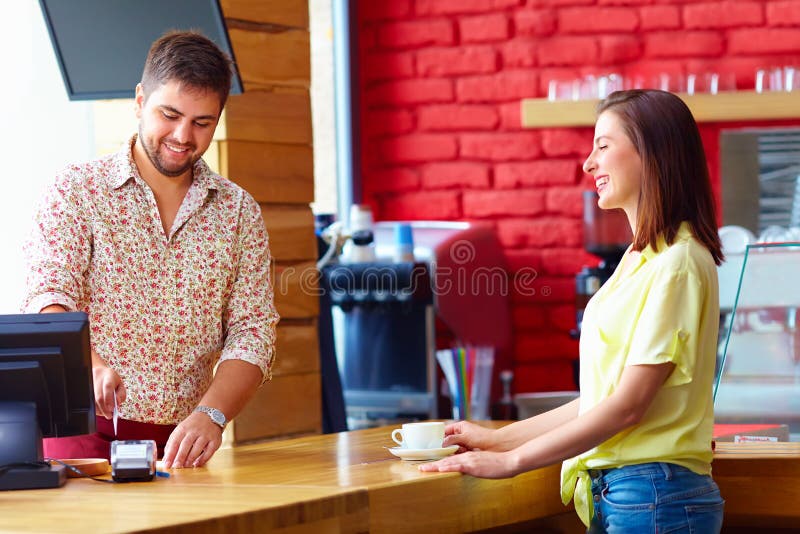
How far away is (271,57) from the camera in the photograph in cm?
330

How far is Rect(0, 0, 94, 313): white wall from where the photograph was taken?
3.09 meters

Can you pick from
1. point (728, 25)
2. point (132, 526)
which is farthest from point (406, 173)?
point (132, 526)

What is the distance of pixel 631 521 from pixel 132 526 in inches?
29.1

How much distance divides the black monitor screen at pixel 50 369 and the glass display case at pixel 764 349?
4.26ft

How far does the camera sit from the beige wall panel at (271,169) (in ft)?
10.4

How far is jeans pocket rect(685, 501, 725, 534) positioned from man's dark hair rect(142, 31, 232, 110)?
1204mm

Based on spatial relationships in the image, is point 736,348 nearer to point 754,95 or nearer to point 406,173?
point 754,95

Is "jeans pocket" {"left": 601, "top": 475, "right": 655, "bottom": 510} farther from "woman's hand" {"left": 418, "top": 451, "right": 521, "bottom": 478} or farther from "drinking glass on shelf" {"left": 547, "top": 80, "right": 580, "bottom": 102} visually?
"drinking glass on shelf" {"left": 547, "top": 80, "right": 580, "bottom": 102}

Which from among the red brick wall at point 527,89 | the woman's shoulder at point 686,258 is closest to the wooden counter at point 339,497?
the woman's shoulder at point 686,258

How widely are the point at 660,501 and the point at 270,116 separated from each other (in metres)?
1.89

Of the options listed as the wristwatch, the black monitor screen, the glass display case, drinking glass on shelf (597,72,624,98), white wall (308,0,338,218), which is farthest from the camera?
white wall (308,0,338,218)

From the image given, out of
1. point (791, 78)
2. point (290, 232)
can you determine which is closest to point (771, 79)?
point (791, 78)

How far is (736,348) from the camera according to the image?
253 cm

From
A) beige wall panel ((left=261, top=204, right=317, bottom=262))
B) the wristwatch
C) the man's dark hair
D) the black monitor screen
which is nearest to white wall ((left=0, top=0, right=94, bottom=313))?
beige wall panel ((left=261, top=204, right=317, bottom=262))
